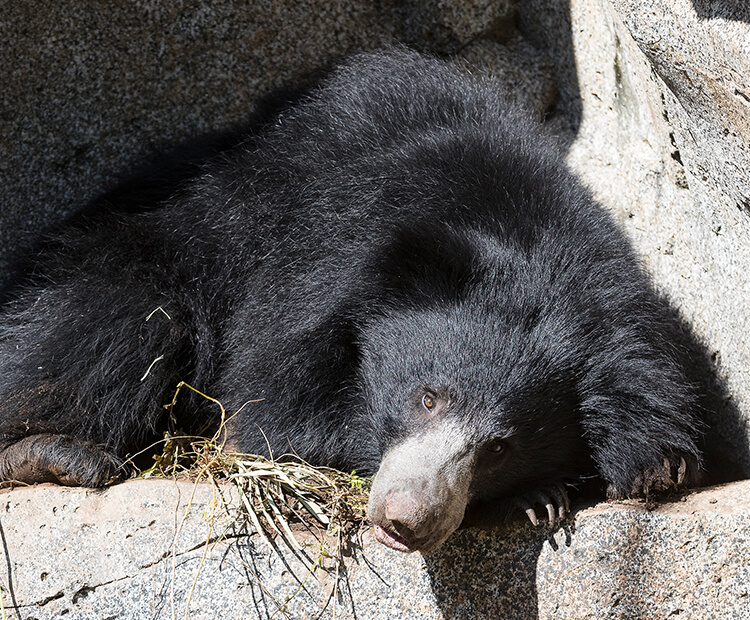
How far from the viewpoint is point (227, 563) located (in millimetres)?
2566

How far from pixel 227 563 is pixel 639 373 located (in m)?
1.38

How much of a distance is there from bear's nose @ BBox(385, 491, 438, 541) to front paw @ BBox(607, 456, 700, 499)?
2.30ft

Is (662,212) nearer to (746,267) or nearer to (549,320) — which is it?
(746,267)

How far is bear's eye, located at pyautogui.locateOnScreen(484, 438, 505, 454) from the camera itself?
257 centimetres

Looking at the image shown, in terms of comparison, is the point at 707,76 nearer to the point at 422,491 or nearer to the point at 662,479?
the point at 662,479

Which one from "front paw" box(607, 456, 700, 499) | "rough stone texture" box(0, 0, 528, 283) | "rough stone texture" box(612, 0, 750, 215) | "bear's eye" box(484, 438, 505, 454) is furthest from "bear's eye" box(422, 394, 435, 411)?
"rough stone texture" box(0, 0, 528, 283)

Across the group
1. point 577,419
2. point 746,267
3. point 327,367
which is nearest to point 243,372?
point 327,367

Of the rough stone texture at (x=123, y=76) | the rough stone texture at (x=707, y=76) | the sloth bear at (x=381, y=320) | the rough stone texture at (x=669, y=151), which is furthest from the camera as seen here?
the rough stone texture at (x=123, y=76)

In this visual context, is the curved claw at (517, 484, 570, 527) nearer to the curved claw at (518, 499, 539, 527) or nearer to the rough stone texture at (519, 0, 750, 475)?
the curved claw at (518, 499, 539, 527)

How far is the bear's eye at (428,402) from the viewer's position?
259 cm

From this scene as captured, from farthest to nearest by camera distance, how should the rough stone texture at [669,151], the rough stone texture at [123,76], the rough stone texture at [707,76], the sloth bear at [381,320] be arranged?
1. the rough stone texture at [123,76]
2. the sloth bear at [381,320]
3. the rough stone texture at [669,151]
4. the rough stone texture at [707,76]

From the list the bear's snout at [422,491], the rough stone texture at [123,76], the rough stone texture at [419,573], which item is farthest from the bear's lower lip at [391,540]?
the rough stone texture at [123,76]

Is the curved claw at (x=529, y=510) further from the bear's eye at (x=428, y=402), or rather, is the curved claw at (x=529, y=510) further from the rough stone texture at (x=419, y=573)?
the bear's eye at (x=428, y=402)

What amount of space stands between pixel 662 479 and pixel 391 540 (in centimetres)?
89
